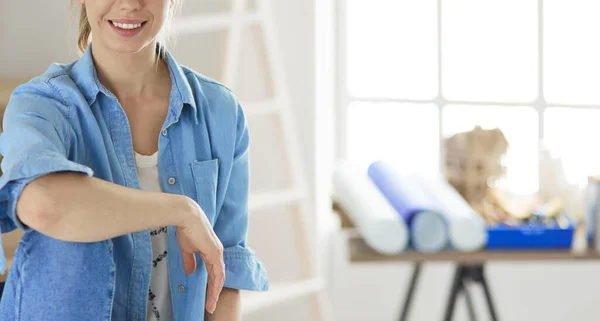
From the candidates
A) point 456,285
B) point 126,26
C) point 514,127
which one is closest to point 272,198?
point 456,285

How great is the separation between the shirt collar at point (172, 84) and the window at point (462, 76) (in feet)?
7.79

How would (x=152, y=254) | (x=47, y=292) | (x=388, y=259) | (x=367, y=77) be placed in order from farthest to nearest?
(x=367, y=77)
(x=388, y=259)
(x=152, y=254)
(x=47, y=292)

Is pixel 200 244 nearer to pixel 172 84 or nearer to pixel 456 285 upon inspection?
→ pixel 172 84

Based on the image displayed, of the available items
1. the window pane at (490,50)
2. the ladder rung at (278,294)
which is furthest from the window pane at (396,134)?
the ladder rung at (278,294)

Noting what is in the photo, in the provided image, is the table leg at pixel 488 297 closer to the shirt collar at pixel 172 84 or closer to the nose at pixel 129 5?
the shirt collar at pixel 172 84

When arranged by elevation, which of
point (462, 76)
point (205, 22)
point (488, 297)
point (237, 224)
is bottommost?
point (488, 297)

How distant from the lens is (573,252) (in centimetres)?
206

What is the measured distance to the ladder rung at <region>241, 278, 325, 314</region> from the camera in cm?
290

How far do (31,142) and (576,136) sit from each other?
3.36 metres

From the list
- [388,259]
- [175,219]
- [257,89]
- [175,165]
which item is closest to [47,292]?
[175,219]

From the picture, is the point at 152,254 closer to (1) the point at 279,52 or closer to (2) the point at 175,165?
(2) the point at 175,165

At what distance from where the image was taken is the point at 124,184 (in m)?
1.29

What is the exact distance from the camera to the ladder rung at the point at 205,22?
9.67 feet

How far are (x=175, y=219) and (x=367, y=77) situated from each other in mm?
2736
